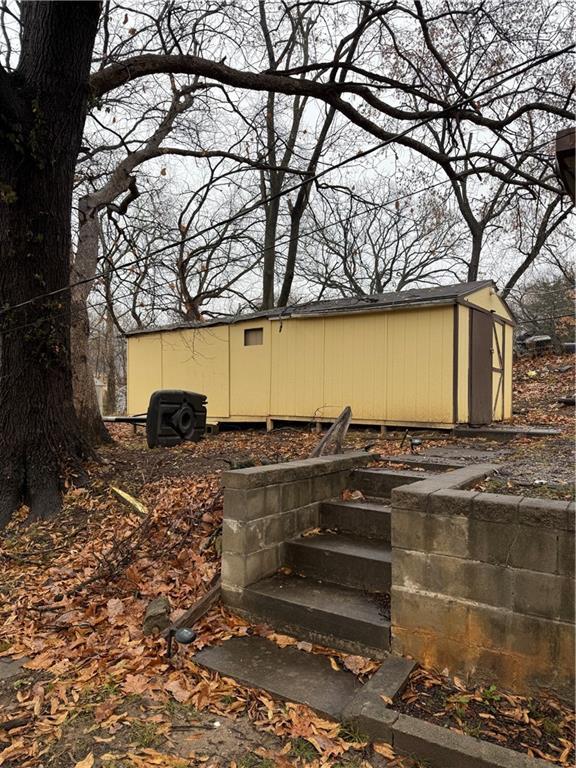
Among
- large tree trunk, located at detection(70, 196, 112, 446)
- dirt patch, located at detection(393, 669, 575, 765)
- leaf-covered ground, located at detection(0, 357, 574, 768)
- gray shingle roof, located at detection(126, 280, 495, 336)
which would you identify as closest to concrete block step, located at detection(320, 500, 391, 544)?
leaf-covered ground, located at detection(0, 357, 574, 768)

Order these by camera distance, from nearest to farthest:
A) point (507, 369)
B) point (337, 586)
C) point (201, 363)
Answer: point (337, 586) < point (507, 369) < point (201, 363)

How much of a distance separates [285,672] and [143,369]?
1129 centimetres

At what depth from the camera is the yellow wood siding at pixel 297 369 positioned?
384 inches

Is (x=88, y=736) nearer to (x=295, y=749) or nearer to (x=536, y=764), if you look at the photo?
(x=295, y=749)

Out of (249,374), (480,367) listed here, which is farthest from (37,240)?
(480,367)

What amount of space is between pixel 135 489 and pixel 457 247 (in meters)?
22.3

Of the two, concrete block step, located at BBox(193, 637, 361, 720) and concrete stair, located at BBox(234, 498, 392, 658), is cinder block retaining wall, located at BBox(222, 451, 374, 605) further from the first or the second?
concrete block step, located at BBox(193, 637, 361, 720)

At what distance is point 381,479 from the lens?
4.17 metres

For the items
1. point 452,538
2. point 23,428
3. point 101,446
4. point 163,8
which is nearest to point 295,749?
point 452,538

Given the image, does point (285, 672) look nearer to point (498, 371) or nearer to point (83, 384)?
point (83, 384)

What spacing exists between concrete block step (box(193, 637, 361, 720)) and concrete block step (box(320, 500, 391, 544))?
1079mm

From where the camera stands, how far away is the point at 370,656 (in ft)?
9.16

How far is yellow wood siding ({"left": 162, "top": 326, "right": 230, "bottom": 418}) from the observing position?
37.2ft

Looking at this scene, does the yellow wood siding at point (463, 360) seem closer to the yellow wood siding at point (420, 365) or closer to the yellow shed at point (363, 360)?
the yellow shed at point (363, 360)
